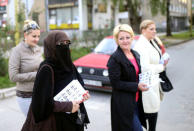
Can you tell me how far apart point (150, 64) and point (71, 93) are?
5.16 ft

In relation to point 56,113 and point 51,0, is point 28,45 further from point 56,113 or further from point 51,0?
point 51,0

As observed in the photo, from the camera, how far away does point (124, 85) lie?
296 centimetres

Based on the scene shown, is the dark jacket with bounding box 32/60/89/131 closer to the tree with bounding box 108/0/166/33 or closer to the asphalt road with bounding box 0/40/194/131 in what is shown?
the asphalt road with bounding box 0/40/194/131

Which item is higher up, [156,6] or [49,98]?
[156,6]

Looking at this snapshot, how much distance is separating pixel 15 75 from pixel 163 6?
21807mm

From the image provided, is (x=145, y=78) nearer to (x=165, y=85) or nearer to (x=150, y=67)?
(x=150, y=67)

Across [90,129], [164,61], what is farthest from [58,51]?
[90,129]

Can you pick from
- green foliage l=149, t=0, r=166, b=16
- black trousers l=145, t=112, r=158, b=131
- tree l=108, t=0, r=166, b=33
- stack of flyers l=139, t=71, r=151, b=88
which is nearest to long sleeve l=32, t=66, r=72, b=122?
stack of flyers l=139, t=71, r=151, b=88

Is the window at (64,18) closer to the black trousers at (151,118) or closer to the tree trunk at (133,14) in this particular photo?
the tree trunk at (133,14)

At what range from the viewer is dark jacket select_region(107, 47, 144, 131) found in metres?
2.97

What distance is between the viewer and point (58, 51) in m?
2.27

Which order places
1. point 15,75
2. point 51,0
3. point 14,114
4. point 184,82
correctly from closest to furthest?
1. point 15,75
2. point 14,114
3. point 184,82
4. point 51,0

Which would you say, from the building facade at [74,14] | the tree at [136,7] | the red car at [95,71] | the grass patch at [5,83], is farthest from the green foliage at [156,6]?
the grass patch at [5,83]

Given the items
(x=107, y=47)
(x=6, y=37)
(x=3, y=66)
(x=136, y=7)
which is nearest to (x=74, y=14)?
(x=136, y=7)
